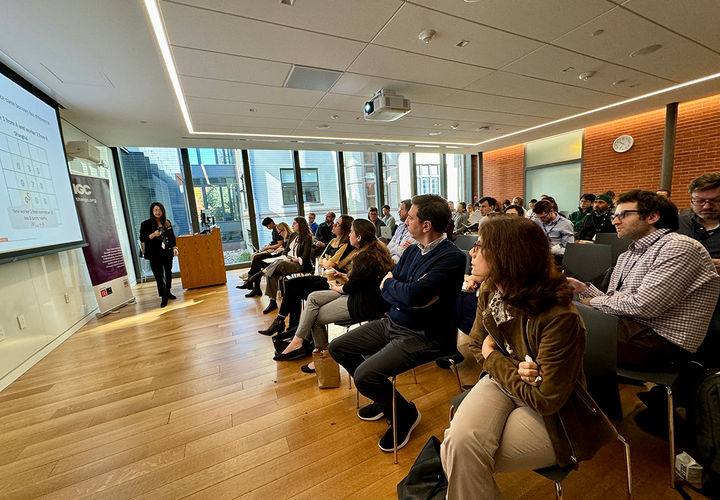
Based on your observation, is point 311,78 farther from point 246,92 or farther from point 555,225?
point 555,225

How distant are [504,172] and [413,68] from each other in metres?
6.95

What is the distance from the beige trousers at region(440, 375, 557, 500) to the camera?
1053 mm

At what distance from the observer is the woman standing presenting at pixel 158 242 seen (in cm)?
480

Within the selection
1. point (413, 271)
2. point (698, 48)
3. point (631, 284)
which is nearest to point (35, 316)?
point (413, 271)

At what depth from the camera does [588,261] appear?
112 inches

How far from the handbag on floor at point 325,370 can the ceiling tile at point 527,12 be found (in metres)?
2.93

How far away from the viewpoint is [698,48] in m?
3.23

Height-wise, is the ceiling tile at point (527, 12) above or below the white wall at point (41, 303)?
above

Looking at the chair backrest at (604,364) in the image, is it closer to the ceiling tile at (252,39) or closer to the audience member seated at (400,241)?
the audience member seated at (400,241)

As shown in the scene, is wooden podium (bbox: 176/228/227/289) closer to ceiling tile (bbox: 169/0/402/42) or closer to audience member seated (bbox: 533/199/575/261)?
ceiling tile (bbox: 169/0/402/42)

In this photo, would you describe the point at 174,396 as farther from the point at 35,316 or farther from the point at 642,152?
the point at 642,152

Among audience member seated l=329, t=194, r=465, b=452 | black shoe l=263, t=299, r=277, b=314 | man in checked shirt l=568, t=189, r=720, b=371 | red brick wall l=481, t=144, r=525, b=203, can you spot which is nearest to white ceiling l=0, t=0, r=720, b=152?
audience member seated l=329, t=194, r=465, b=452

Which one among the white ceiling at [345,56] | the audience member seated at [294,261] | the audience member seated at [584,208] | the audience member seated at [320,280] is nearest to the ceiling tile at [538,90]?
the white ceiling at [345,56]

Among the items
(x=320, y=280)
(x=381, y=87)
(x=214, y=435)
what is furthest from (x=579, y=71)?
(x=214, y=435)
